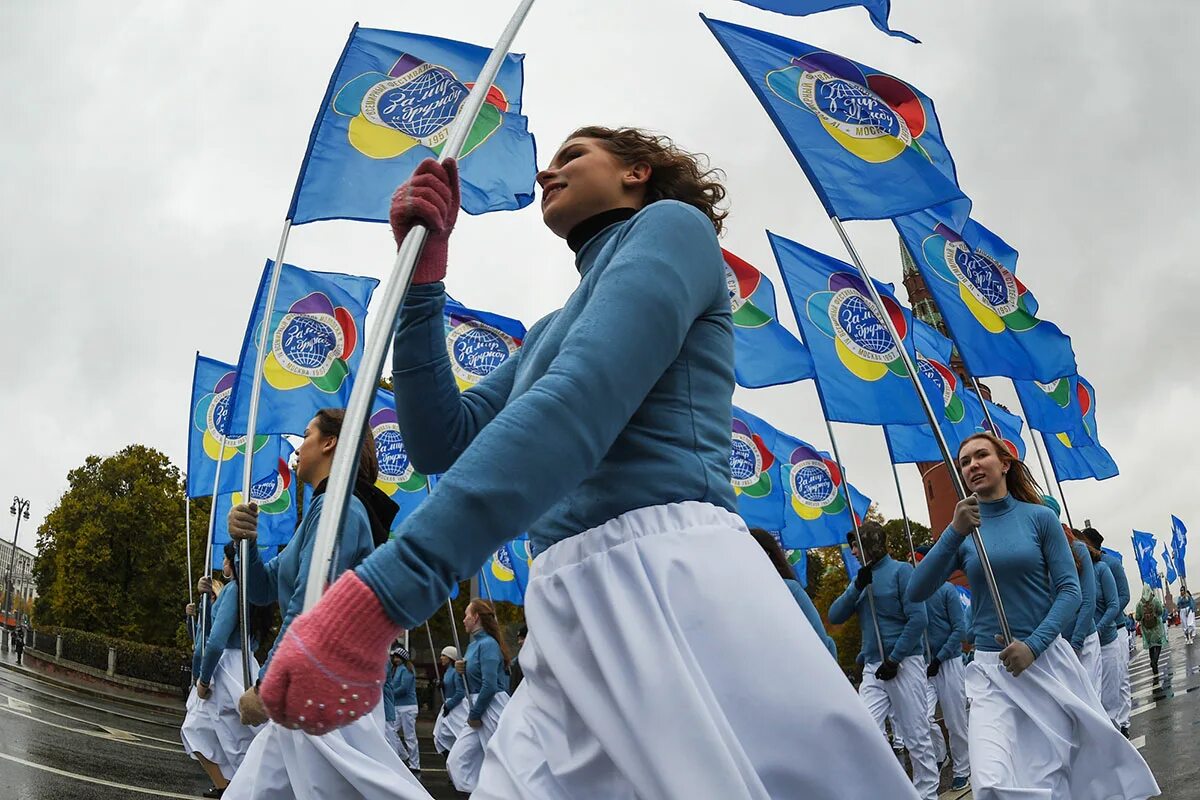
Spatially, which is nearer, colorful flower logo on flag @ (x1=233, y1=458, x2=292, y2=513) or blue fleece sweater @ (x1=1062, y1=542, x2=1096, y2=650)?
blue fleece sweater @ (x1=1062, y1=542, x2=1096, y2=650)

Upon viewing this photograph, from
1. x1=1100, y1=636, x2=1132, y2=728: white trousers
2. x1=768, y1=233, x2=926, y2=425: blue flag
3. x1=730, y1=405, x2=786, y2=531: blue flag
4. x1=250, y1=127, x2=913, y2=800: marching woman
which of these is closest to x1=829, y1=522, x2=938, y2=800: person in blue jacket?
x1=768, y1=233, x2=926, y2=425: blue flag

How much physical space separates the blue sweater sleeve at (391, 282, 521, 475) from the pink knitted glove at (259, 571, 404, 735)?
1006mm

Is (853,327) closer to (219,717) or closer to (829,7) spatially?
(829,7)

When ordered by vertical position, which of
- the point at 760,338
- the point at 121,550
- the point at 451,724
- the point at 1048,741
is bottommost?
the point at 451,724

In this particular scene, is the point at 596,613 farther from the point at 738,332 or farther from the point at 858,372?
the point at 738,332

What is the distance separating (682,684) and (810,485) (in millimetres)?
18415

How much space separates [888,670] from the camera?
10.7m

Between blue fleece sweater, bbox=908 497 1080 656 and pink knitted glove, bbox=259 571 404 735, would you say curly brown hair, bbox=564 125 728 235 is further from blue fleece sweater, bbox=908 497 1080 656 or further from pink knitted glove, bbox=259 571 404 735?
blue fleece sweater, bbox=908 497 1080 656

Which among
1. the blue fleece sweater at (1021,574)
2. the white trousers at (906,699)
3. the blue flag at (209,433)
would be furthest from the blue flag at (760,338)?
the blue fleece sweater at (1021,574)

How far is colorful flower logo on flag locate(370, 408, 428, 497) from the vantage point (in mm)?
16344

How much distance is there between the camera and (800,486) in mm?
19750

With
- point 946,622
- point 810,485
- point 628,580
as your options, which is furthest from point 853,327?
point 628,580

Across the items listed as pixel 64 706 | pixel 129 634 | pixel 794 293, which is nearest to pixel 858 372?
pixel 794 293

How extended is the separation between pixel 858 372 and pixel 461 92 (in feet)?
18.3
